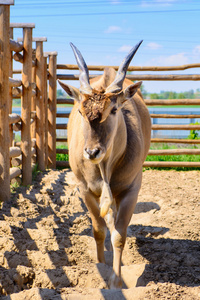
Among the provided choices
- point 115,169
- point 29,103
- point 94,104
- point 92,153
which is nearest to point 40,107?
point 29,103

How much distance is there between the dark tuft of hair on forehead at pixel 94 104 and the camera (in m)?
2.73

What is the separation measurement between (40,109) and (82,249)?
13.7 ft

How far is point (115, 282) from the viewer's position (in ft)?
9.96

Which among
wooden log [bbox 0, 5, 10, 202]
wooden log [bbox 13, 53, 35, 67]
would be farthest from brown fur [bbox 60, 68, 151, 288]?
wooden log [bbox 13, 53, 35, 67]

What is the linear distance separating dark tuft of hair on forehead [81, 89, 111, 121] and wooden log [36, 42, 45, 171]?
15.5 feet

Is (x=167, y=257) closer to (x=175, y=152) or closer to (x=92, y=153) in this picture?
(x=92, y=153)

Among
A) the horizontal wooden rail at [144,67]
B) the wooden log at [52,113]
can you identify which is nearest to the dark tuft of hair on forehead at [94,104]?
the wooden log at [52,113]

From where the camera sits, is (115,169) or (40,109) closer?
(115,169)

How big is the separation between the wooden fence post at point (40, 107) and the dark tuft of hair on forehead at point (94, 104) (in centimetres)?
473

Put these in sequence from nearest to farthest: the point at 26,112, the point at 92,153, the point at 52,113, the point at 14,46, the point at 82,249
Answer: the point at 92,153 → the point at 82,249 → the point at 14,46 → the point at 26,112 → the point at 52,113

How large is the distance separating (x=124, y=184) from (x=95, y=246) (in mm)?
824

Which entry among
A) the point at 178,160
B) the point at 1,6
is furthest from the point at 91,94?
the point at 178,160

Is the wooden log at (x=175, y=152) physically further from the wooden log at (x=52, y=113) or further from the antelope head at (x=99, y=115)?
the antelope head at (x=99, y=115)

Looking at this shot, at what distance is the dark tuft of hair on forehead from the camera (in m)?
2.73
